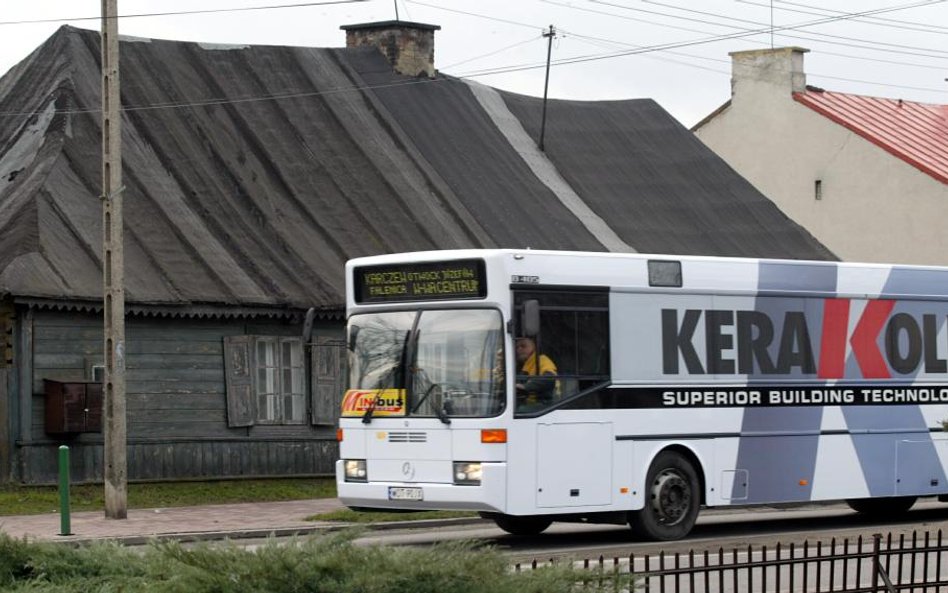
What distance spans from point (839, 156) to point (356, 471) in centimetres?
3202

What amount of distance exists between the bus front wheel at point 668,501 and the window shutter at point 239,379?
32.7 ft

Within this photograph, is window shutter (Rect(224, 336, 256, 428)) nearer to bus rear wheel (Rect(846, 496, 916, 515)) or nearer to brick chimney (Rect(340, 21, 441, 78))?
bus rear wheel (Rect(846, 496, 916, 515))

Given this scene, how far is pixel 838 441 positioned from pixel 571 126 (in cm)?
1933

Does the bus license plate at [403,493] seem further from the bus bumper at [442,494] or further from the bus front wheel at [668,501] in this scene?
the bus front wheel at [668,501]

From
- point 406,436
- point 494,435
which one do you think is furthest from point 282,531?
point 494,435

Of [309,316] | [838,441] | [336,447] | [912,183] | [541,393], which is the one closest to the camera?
[541,393]

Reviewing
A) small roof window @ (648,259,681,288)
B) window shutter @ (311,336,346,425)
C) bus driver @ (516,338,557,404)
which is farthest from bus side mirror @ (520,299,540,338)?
window shutter @ (311,336,346,425)

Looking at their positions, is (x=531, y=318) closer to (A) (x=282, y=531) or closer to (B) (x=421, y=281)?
(B) (x=421, y=281)

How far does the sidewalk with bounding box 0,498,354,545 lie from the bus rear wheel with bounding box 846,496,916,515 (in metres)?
6.31

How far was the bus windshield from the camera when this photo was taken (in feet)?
54.7

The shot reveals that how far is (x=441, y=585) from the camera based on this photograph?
7.41 metres

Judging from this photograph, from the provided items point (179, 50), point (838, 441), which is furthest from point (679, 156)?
point (838, 441)

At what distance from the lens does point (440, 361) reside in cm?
1695

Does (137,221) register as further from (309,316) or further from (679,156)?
(679,156)
